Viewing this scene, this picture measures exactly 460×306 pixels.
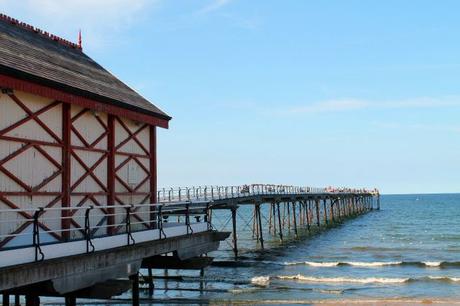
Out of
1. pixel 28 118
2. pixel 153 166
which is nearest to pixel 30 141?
pixel 28 118

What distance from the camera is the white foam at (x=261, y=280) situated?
84.5 ft

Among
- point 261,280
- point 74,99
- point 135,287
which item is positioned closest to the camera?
point 74,99

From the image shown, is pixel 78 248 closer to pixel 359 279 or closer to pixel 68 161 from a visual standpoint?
pixel 68 161

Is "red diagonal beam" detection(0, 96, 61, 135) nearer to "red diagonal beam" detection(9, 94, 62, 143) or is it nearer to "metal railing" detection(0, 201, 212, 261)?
"red diagonal beam" detection(9, 94, 62, 143)

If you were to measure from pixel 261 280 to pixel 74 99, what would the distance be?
15.5 metres

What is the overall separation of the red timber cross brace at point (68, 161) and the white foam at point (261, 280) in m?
9.60

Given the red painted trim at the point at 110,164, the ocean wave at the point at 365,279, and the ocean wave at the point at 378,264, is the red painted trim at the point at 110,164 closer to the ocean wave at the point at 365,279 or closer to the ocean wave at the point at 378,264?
the ocean wave at the point at 365,279

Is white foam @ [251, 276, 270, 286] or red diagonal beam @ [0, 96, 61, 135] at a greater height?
red diagonal beam @ [0, 96, 61, 135]

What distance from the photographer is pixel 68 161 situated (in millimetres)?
14031

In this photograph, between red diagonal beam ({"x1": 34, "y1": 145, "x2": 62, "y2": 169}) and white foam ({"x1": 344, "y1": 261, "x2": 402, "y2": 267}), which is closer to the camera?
red diagonal beam ({"x1": 34, "y1": 145, "x2": 62, "y2": 169})

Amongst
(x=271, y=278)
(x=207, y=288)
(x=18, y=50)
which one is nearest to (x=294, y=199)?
(x=271, y=278)

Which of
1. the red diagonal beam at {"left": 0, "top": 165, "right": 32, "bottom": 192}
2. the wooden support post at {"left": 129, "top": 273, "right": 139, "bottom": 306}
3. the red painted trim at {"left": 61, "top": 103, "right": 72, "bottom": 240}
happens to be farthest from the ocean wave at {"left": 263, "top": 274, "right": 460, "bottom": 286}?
the red diagonal beam at {"left": 0, "top": 165, "right": 32, "bottom": 192}

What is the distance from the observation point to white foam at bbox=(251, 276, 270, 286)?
25.8 metres

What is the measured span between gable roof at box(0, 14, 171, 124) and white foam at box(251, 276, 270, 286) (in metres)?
10.7
